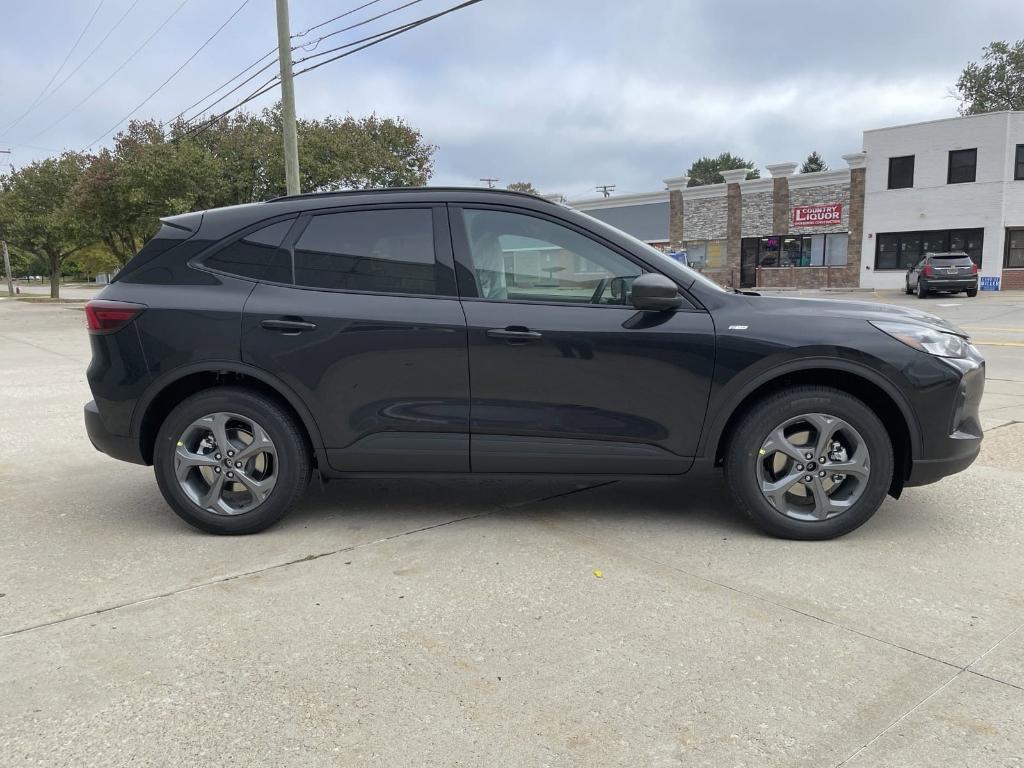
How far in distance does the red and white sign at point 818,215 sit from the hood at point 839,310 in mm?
35345

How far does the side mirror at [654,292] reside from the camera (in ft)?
12.3

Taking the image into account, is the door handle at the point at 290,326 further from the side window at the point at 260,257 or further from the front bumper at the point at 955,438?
the front bumper at the point at 955,438

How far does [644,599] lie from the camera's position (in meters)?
3.26

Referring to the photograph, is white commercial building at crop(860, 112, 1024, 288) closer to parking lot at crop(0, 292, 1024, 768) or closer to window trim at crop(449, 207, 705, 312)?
parking lot at crop(0, 292, 1024, 768)

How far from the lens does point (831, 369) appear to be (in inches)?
150

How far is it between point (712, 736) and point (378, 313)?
251 cm

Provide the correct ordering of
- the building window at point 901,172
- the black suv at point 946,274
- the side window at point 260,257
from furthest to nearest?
1. the building window at point 901,172
2. the black suv at point 946,274
3. the side window at point 260,257

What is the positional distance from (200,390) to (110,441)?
578 mm

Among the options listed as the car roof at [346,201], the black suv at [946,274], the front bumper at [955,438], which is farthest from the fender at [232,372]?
the black suv at [946,274]

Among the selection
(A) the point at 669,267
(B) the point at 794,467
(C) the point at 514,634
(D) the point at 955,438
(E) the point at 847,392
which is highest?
(A) the point at 669,267

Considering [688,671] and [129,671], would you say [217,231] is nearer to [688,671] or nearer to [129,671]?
[129,671]

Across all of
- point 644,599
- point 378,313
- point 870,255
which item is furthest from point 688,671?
point 870,255

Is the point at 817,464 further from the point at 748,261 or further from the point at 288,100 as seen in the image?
the point at 748,261

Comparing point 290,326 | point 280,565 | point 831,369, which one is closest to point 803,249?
point 831,369
